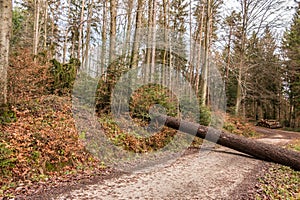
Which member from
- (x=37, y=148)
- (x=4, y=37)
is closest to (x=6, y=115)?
(x=37, y=148)

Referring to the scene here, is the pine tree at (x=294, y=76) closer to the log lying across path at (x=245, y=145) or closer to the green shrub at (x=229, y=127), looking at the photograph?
the green shrub at (x=229, y=127)

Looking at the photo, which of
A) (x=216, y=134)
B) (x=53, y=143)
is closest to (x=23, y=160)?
(x=53, y=143)

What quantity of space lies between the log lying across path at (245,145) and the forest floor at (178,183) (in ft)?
1.08

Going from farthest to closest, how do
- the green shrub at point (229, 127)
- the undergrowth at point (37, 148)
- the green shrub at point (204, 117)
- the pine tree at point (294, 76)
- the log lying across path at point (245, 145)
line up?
the pine tree at point (294, 76), the green shrub at point (229, 127), the green shrub at point (204, 117), the log lying across path at point (245, 145), the undergrowth at point (37, 148)

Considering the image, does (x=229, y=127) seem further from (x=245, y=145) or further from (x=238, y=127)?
(x=245, y=145)

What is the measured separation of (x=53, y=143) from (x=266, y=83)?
23409 millimetres

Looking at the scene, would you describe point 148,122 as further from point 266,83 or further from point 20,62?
point 266,83

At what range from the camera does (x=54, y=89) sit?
7.61 m

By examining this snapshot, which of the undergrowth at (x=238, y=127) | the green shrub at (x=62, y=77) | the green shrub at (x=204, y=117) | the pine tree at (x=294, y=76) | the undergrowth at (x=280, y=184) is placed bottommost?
the undergrowth at (x=280, y=184)

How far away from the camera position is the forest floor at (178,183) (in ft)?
11.9

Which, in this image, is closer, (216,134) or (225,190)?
(225,190)

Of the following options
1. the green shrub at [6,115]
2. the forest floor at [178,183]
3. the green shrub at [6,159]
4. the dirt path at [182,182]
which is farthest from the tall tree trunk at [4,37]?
the dirt path at [182,182]

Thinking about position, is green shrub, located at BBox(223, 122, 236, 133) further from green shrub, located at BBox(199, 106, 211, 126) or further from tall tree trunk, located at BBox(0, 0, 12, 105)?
tall tree trunk, located at BBox(0, 0, 12, 105)

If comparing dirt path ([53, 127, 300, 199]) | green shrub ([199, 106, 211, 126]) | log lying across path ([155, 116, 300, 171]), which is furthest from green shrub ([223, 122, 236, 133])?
dirt path ([53, 127, 300, 199])
